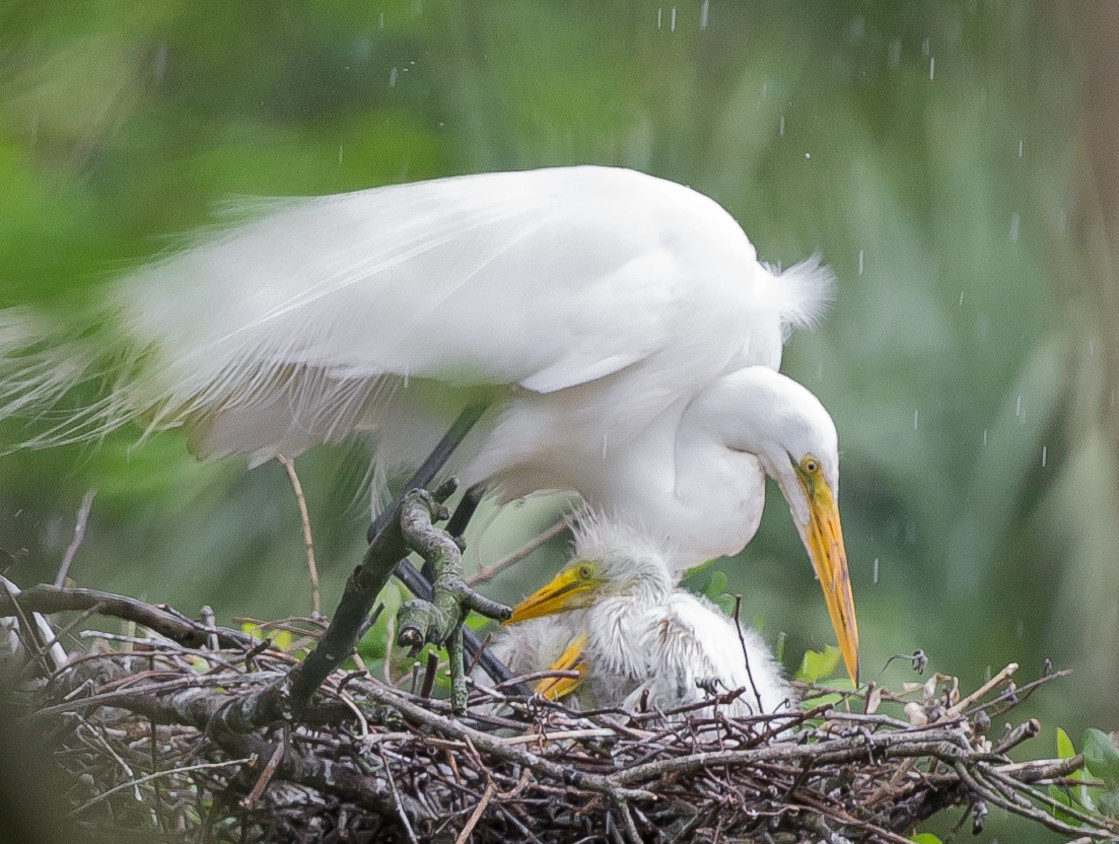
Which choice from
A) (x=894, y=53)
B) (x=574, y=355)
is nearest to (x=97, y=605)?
(x=574, y=355)

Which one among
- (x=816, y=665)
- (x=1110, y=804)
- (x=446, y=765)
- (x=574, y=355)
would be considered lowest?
(x=816, y=665)

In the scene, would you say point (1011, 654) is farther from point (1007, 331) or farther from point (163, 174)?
point (163, 174)

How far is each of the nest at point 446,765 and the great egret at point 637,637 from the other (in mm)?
232

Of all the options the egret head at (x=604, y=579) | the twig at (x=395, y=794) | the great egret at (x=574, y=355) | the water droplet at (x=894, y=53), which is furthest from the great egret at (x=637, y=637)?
the water droplet at (x=894, y=53)

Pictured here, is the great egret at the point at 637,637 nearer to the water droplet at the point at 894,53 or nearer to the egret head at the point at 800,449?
the egret head at the point at 800,449

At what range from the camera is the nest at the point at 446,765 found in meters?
0.83

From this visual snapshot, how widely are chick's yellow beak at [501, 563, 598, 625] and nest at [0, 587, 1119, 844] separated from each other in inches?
15.9

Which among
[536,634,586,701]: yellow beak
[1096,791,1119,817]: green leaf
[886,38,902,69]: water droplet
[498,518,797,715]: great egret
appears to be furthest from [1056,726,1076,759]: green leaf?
[886,38,902,69]: water droplet

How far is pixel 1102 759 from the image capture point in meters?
1.12

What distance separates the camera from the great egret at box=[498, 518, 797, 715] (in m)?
1.37

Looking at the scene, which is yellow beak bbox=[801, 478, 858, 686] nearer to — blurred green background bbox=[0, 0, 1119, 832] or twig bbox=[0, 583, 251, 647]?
blurred green background bbox=[0, 0, 1119, 832]

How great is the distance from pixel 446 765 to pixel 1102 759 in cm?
58

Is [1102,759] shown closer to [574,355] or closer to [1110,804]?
[1110,804]

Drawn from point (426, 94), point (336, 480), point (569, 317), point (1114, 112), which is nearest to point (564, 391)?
point (569, 317)
